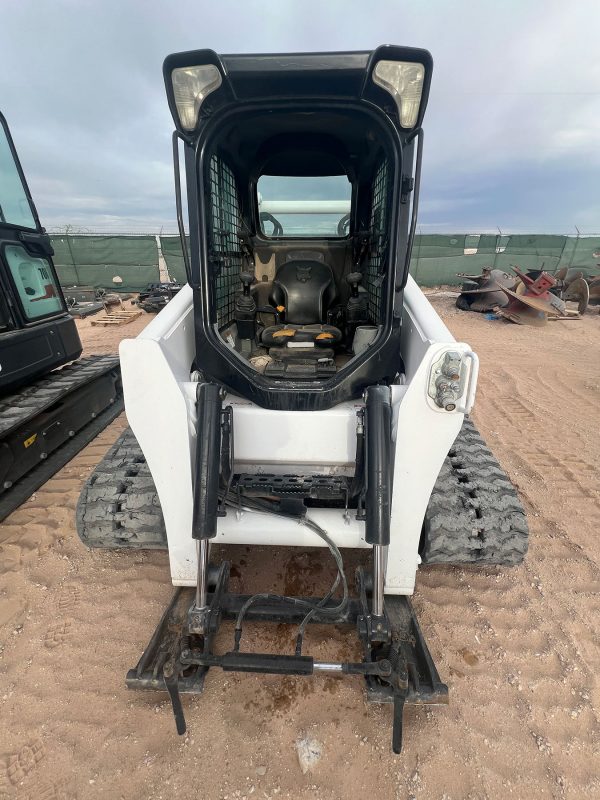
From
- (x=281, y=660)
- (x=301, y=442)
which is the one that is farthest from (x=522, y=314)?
(x=281, y=660)

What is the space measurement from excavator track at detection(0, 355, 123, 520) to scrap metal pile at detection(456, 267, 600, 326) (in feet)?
32.9

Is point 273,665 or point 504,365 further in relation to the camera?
point 504,365

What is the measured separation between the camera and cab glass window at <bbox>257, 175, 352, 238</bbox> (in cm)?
323

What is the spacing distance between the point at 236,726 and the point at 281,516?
2.86 feet

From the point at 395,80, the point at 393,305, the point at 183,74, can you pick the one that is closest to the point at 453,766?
the point at 393,305

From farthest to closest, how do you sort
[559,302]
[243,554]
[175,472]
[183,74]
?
1. [559,302]
2. [243,554]
3. [175,472]
4. [183,74]

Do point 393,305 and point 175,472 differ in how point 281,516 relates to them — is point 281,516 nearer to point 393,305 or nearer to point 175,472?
point 175,472

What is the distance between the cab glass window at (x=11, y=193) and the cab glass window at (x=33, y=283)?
270mm

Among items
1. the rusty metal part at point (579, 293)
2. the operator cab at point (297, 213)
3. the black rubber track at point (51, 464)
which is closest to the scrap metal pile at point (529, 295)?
the rusty metal part at point (579, 293)

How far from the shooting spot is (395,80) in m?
1.58

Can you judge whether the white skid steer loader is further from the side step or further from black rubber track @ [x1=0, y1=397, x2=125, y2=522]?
black rubber track @ [x1=0, y1=397, x2=125, y2=522]

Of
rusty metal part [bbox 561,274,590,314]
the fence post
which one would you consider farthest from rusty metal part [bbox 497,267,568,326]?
the fence post

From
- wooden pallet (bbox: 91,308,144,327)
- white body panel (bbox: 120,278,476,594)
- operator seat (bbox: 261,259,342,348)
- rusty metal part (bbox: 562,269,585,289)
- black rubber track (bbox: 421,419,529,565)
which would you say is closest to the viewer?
white body panel (bbox: 120,278,476,594)

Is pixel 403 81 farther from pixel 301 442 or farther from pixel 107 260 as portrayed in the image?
pixel 107 260
